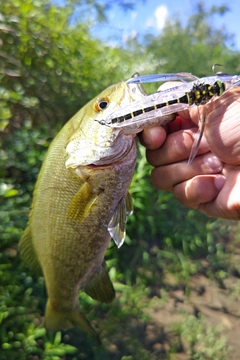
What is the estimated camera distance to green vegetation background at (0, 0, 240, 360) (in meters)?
2.13

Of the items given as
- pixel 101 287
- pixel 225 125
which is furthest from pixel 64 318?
pixel 225 125

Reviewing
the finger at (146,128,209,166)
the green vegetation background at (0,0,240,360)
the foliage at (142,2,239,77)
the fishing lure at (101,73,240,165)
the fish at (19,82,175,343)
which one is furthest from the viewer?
the foliage at (142,2,239,77)

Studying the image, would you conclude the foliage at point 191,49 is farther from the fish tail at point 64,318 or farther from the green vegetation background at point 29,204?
the fish tail at point 64,318

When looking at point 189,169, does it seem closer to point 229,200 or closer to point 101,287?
point 229,200

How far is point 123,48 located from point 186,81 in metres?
3.99

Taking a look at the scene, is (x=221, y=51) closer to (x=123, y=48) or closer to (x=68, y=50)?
(x=123, y=48)

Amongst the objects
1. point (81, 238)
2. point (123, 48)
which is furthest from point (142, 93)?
point (123, 48)

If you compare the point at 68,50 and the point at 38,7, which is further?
the point at 68,50

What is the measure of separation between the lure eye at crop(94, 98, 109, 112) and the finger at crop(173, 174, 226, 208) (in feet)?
1.80

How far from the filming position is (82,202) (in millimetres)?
1239

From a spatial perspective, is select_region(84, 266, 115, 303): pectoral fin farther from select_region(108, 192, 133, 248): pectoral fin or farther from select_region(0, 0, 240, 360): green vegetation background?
select_region(0, 0, 240, 360): green vegetation background

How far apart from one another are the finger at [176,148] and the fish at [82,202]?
8.9 inches

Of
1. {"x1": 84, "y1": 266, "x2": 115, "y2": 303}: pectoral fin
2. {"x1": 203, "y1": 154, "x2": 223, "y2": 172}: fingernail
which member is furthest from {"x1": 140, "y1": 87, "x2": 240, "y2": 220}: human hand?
{"x1": 84, "y1": 266, "x2": 115, "y2": 303}: pectoral fin

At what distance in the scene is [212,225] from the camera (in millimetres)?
3959
